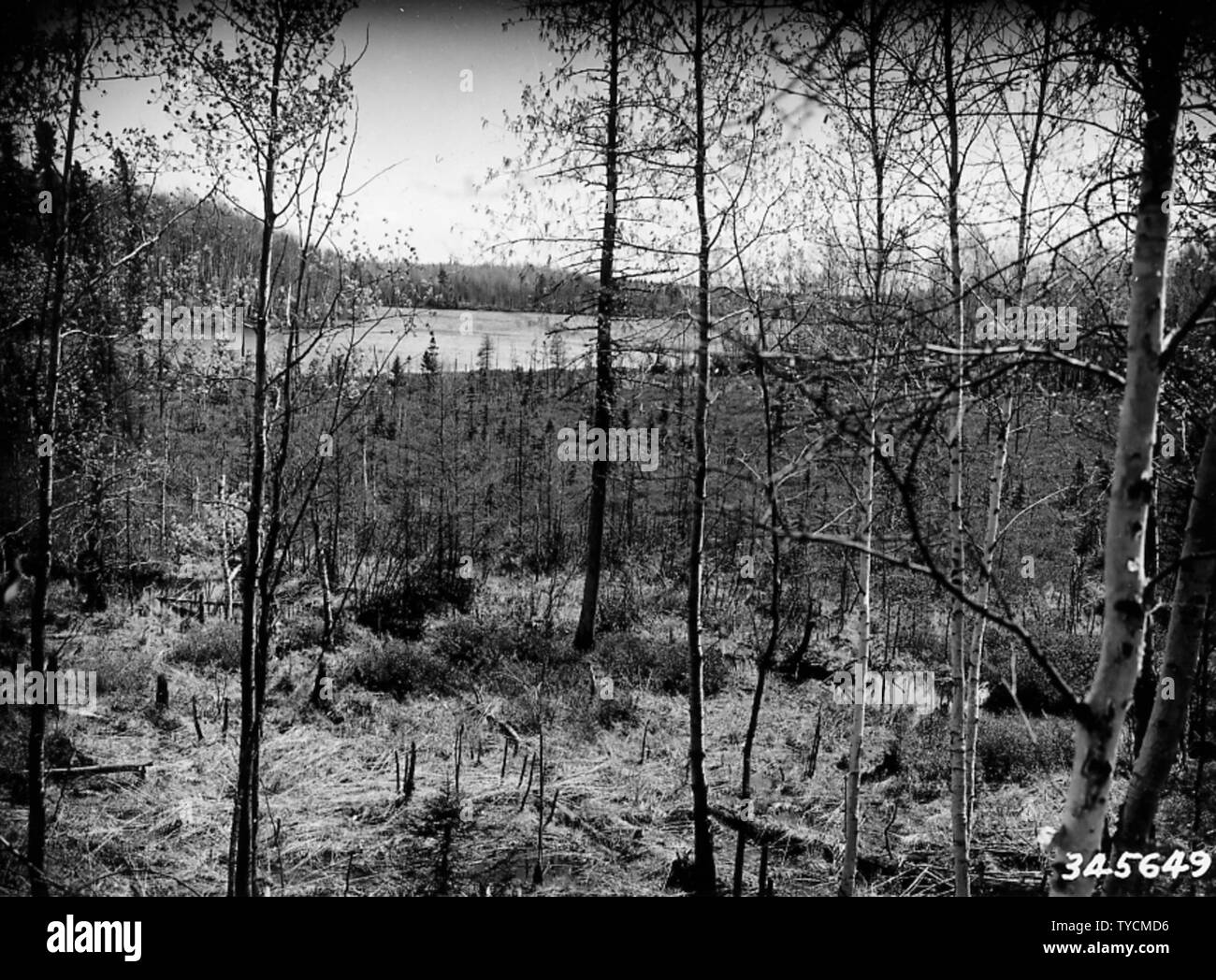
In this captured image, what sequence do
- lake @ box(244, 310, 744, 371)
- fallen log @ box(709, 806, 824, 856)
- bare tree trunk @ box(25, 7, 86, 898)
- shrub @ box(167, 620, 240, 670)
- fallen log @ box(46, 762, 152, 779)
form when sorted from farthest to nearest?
shrub @ box(167, 620, 240, 670) < fallen log @ box(46, 762, 152, 779) < fallen log @ box(709, 806, 824, 856) < bare tree trunk @ box(25, 7, 86, 898) < lake @ box(244, 310, 744, 371)

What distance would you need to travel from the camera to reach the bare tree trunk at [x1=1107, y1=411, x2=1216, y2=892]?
299 centimetres

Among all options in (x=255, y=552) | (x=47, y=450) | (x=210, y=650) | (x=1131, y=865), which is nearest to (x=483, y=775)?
(x=255, y=552)

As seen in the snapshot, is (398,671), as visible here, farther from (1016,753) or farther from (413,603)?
(1016,753)

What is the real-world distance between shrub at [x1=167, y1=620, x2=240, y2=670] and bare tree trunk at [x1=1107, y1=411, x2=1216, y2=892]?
10.9m

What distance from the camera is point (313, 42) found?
452cm

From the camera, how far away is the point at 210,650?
37.0 ft

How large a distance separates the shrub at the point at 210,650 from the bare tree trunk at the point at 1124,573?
11116 mm

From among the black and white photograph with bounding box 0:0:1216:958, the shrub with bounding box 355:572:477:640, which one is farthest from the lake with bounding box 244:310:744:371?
the shrub with bounding box 355:572:477:640

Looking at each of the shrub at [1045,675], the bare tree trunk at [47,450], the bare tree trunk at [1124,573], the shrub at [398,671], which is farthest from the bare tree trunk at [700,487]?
the shrub at [1045,675]

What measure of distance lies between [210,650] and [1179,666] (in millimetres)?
11568

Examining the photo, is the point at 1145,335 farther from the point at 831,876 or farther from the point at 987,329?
the point at 831,876

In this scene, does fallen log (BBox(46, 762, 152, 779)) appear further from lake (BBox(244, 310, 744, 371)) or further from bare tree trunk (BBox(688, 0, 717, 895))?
bare tree trunk (BBox(688, 0, 717, 895))

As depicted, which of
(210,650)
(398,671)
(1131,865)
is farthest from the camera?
(210,650)
